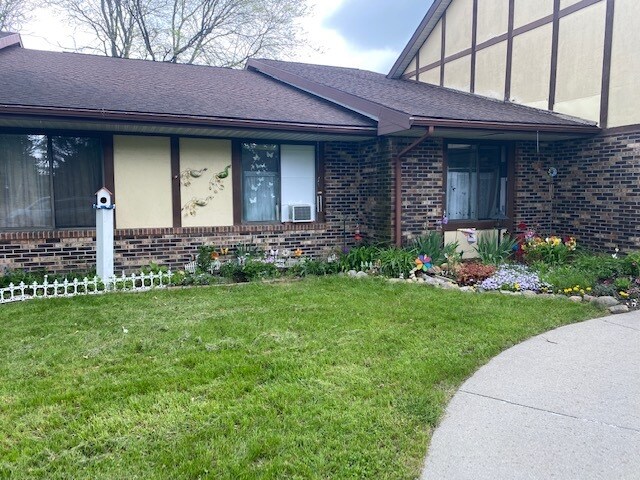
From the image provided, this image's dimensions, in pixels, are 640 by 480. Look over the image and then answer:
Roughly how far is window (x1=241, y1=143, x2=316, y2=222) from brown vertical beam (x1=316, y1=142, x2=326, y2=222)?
70 millimetres

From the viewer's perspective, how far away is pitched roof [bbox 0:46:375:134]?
23.1 feet

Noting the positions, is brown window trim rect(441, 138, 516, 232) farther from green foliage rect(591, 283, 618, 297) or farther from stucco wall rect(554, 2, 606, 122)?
green foliage rect(591, 283, 618, 297)

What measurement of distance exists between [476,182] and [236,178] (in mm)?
4730

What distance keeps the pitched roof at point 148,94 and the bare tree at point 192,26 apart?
9.60m

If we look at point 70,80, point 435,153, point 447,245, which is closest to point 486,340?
point 447,245

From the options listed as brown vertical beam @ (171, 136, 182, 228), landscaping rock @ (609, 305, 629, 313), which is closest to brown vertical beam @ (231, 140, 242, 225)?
brown vertical beam @ (171, 136, 182, 228)

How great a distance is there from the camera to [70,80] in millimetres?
8305

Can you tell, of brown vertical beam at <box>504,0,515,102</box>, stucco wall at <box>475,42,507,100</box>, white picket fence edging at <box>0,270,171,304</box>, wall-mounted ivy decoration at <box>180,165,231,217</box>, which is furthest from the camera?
stucco wall at <box>475,42,507,100</box>

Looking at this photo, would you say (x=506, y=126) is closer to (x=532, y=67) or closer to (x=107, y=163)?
(x=532, y=67)

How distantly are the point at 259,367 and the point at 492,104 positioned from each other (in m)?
8.24

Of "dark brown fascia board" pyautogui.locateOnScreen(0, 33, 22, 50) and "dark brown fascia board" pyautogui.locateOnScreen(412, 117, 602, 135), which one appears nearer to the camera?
"dark brown fascia board" pyautogui.locateOnScreen(412, 117, 602, 135)

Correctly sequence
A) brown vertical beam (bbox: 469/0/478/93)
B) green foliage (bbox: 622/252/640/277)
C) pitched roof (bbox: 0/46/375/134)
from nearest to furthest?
pitched roof (bbox: 0/46/375/134), green foliage (bbox: 622/252/640/277), brown vertical beam (bbox: 469/0/478/93)

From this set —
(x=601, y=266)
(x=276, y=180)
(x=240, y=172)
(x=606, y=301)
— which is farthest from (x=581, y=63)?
(x=240, y=172)

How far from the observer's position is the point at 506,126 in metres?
8.44
